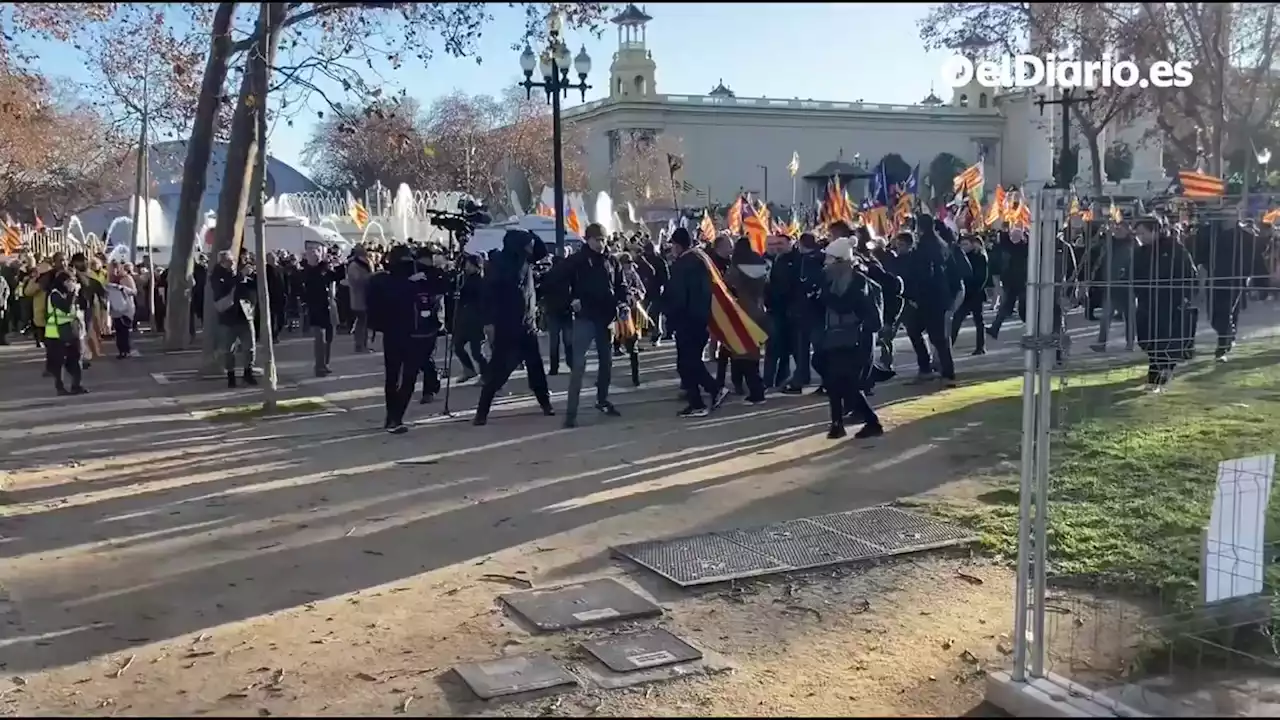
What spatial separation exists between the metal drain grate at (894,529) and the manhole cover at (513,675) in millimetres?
2460

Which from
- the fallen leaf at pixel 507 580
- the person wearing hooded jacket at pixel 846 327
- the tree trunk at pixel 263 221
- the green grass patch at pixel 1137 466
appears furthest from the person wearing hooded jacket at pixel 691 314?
the fallen leaf at pixel 507 580

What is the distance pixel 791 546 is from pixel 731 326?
5.50 meters

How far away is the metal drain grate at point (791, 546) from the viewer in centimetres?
640

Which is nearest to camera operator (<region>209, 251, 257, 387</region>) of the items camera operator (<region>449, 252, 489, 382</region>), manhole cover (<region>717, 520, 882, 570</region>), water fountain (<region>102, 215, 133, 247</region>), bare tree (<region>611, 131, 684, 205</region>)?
camera operator (<region>449, 252, 489, 382</region>)

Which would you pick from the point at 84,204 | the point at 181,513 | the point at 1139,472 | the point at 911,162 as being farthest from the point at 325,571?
the point at 911,162

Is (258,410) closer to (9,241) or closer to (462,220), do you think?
(462,220)

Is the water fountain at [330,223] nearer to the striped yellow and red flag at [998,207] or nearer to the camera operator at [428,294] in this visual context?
the striped yellow and red flag at [998,207]

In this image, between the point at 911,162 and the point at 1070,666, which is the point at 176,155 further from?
the point at 911,162

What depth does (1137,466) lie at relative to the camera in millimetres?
8586

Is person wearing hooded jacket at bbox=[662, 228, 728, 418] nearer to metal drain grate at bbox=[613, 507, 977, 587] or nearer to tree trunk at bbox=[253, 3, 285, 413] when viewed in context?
tree trunk at bbox=[253, 3, 285, 413]

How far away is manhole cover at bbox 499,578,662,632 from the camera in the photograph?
559 cm

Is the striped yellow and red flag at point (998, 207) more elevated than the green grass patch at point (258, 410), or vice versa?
the striped yellow and red flag at point (998, 207)

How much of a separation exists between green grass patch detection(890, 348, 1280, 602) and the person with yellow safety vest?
10326 mm

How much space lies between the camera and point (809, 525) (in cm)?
735
